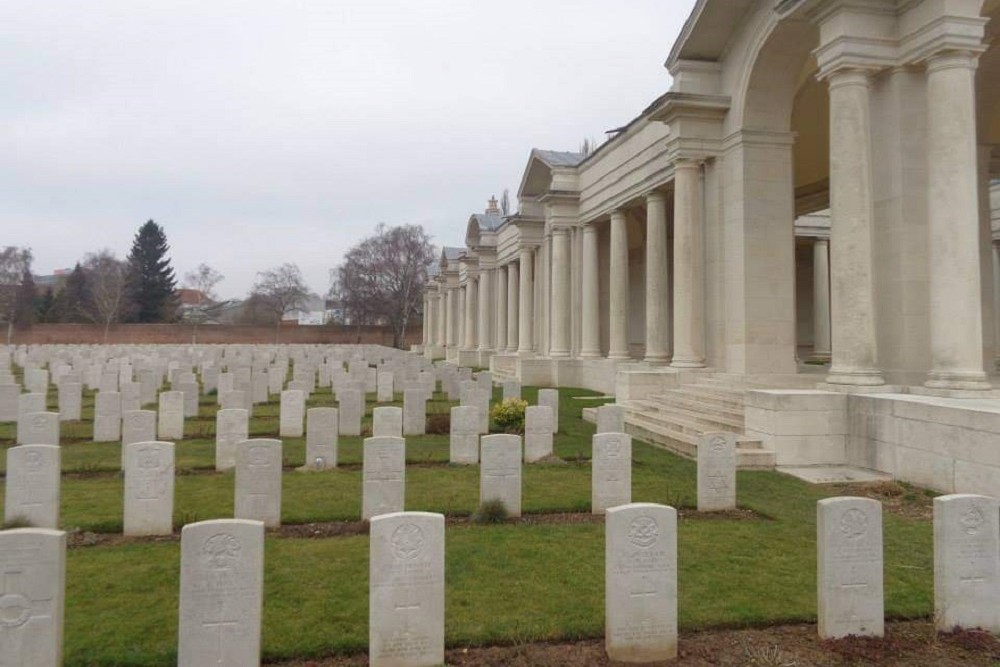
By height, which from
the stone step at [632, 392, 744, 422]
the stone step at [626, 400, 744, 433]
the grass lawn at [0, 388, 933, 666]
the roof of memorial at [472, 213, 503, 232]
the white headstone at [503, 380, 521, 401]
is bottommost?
the grass lawn at [0, 388, 933, 666]

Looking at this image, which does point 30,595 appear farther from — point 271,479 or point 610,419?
point 610,419

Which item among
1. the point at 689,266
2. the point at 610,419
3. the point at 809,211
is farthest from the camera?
the point at 809,211

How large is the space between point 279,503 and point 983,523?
5.87m

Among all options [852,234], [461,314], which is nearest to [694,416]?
[852,234]

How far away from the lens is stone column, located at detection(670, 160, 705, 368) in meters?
14.9

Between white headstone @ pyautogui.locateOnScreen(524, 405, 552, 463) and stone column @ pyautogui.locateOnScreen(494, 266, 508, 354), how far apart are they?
22442mm

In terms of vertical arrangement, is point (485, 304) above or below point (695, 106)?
below

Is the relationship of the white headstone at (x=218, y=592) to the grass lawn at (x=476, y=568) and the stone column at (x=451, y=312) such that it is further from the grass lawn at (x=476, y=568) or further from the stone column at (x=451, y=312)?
the stone column at (x=451, y=312)

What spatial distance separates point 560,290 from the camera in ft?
80.7

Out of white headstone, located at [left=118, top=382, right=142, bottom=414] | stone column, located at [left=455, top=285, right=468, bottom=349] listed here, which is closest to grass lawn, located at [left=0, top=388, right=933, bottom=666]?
white headstone, located at [left=118, top=382, right=142, bottom=414]

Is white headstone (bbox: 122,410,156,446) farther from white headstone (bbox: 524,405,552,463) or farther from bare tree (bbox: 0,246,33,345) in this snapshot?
bare tree (bbox: 0,246,33,345)

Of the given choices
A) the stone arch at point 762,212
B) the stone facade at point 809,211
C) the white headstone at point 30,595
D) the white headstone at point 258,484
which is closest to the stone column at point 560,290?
the stone facade at point 809,211

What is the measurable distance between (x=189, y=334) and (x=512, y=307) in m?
43.1

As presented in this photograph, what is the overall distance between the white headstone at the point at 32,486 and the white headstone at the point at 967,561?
750 cm
